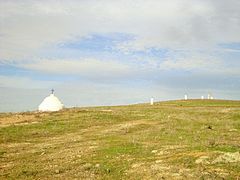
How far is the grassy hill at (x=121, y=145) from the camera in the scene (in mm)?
24469

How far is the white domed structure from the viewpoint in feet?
236

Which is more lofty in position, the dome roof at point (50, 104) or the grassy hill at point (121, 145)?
the dome roof at point (50, 104)

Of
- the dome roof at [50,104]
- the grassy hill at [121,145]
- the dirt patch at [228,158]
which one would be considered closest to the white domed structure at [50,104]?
the dome roof at [50,104]

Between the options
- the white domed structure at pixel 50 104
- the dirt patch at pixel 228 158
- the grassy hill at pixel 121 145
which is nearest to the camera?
the dirt patch at pixel 228 158

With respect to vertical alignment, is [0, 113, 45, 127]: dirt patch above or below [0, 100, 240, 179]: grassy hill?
above

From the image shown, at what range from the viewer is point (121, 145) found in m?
35.2

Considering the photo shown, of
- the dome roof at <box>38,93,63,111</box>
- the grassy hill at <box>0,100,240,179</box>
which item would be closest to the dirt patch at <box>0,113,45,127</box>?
Result: the grassy hill at <box>0,100,240,179</box>

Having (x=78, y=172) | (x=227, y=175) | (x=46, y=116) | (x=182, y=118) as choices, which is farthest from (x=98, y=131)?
(x=227, y=175)

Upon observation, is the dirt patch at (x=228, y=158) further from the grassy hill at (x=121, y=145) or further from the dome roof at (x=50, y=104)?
the dome roof at (x=50, y=104)

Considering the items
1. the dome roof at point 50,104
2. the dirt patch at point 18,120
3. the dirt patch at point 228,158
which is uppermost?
the dome roof at point 50,104

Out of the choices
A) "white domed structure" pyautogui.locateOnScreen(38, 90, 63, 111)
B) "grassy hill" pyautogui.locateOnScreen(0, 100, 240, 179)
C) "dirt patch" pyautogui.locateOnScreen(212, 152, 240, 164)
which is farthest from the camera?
"white domed structure" pyautogui.locateOnScreen(38, 90, 63, 111)

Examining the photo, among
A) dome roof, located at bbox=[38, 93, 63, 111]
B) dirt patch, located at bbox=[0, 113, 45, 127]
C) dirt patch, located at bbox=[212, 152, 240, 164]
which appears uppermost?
dome roof, located at bbox=[38, 93, 63, 111]

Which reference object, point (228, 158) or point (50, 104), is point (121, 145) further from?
point (50, 104)

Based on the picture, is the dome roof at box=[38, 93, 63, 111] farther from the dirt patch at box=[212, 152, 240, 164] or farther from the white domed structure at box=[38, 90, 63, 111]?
the dirt patch at box=[212, 152, 240, 164]
